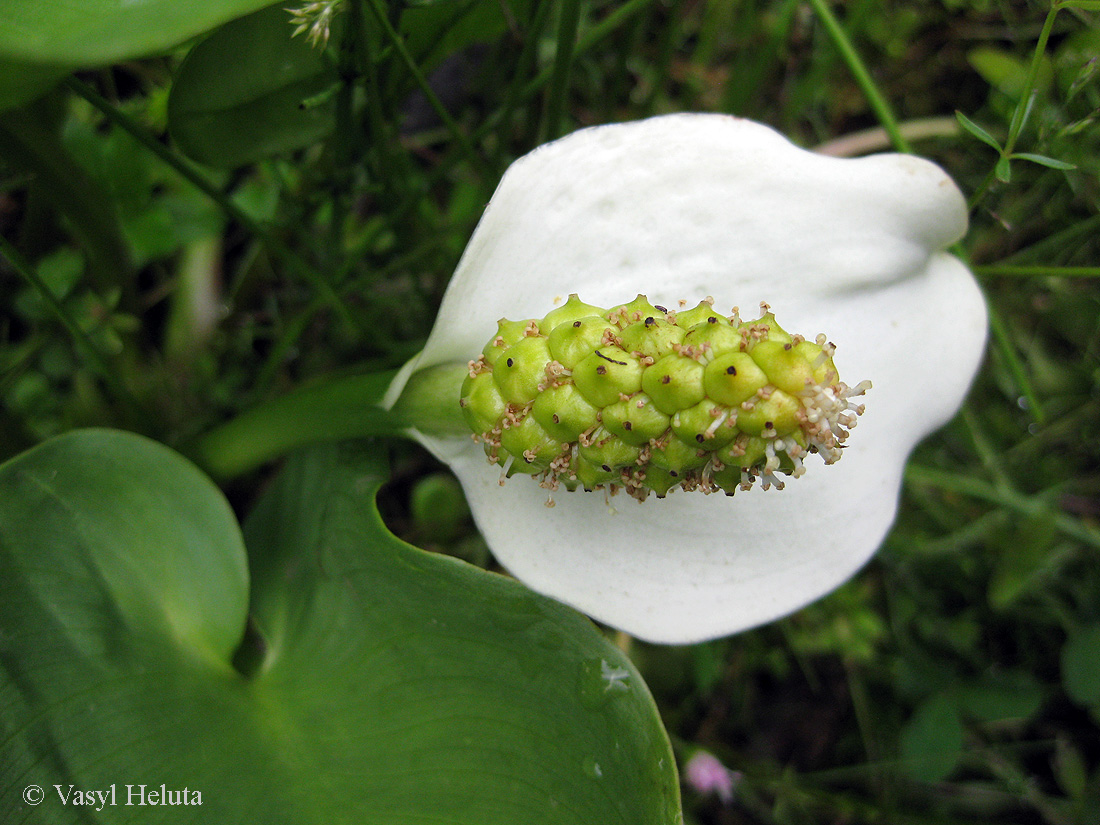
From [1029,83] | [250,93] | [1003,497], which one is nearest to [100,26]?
[250,93]

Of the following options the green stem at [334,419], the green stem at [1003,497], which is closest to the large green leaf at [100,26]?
the green stem at [334,419]

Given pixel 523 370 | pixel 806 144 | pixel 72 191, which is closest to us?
pixel 523 370

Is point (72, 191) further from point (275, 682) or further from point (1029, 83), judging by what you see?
point (1029, 83)

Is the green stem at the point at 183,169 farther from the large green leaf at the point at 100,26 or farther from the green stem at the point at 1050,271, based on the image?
the green stem at the point at 1050,271

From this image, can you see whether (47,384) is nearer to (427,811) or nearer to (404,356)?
(404,356)

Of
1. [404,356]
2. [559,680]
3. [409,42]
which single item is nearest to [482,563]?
[404,356]

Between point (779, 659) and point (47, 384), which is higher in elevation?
point (47, 384)
